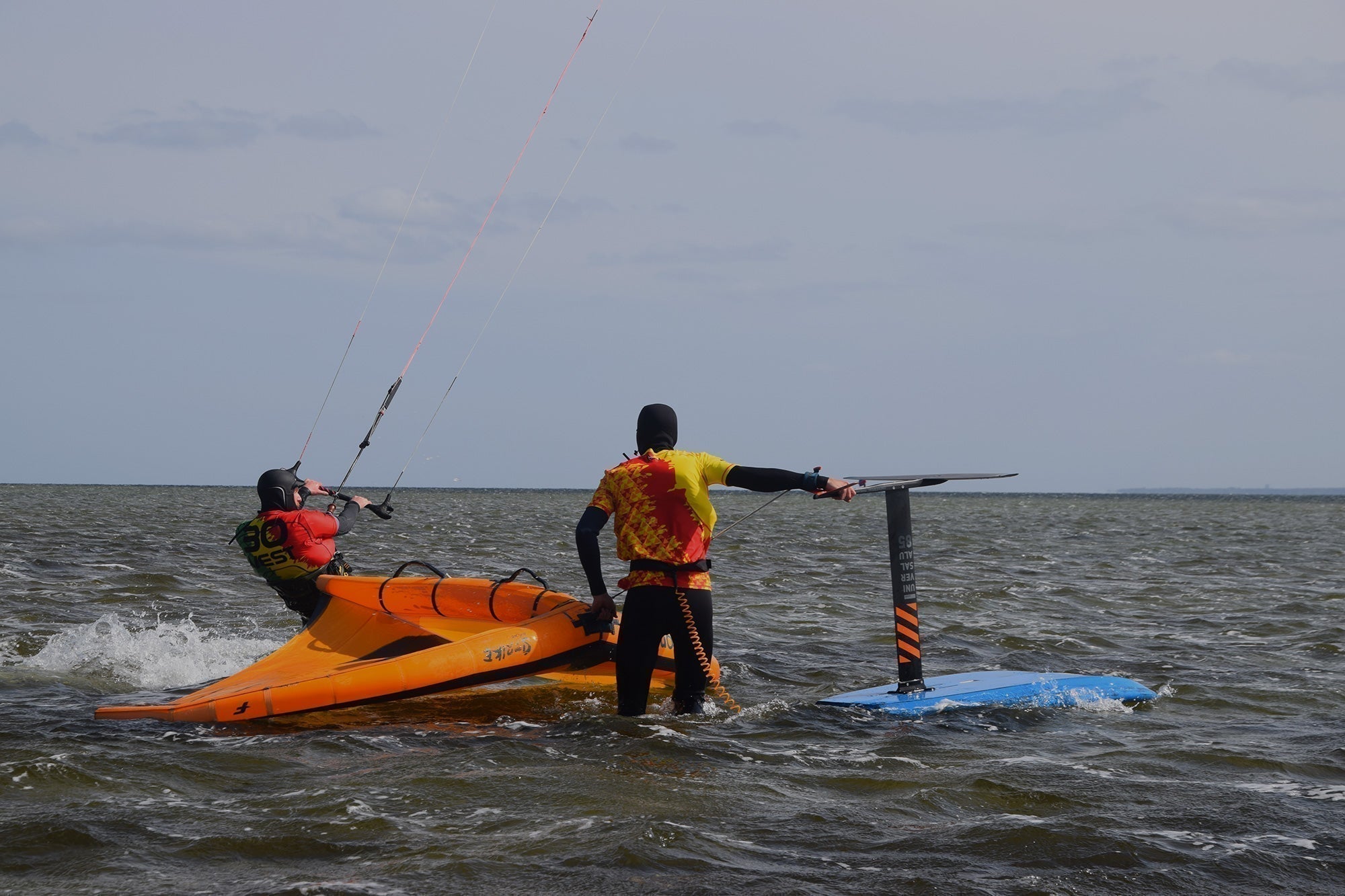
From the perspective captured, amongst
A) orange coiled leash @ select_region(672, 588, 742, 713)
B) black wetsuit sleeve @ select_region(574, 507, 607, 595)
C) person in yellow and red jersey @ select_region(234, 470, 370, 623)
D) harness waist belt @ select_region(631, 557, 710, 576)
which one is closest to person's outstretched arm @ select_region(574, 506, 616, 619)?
black wetsuit sleeve @ select_region(574, 507, 607, 595)

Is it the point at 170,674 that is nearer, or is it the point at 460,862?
the point at 460,862

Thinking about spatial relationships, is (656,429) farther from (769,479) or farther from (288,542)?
(288,542)

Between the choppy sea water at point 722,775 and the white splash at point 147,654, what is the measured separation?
45mm

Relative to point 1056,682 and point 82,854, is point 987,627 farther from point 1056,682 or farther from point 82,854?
point 82,854

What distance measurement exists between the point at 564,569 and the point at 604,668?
10.2 meters

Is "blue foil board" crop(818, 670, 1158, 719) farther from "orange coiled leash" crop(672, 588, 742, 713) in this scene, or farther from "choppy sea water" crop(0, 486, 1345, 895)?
"orange coiled leash" crop(672, 588, 742, 713)

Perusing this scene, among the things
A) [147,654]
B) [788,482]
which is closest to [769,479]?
[788,482]

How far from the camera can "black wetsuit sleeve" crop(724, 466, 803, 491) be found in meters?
6.42

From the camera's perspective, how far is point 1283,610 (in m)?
14.0

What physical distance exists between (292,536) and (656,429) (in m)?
3.46

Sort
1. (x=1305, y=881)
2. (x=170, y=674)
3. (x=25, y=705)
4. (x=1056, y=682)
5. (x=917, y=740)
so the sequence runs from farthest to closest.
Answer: (x=170, y=674), (x=1056, y=682), (x=25, y=705), (x=917, y=740), (x=1305, y=881)

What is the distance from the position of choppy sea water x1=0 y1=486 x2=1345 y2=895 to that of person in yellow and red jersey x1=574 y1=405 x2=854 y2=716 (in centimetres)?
65

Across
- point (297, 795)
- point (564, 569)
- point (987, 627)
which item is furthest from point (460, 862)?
point (564, 569)

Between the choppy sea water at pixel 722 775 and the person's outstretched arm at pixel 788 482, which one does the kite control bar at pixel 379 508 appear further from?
the person's outstretched arm at pixel 788 482
